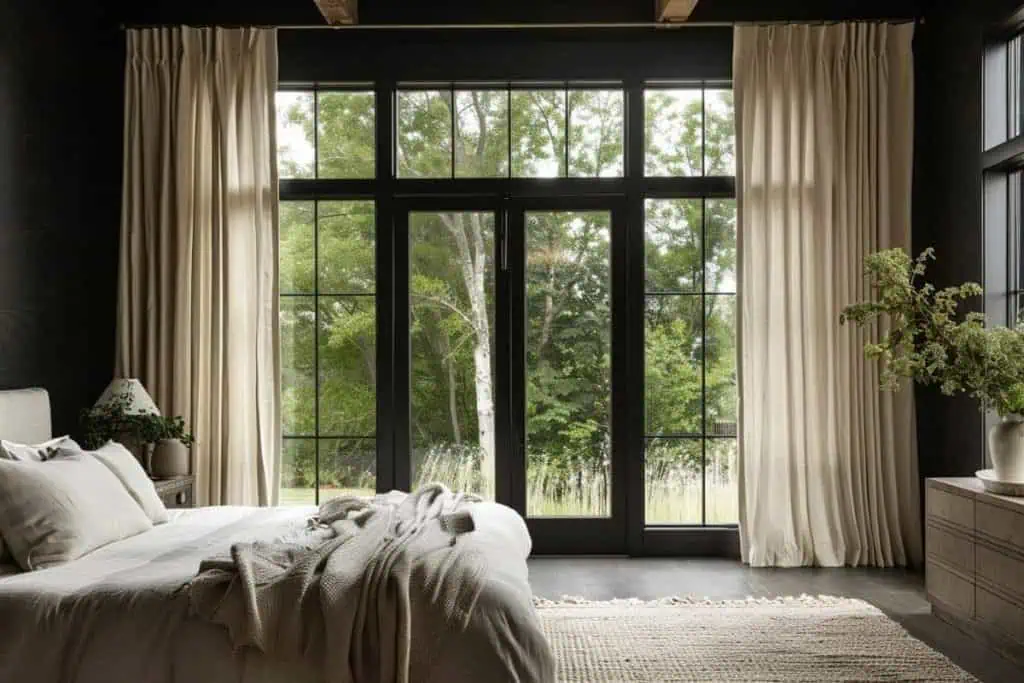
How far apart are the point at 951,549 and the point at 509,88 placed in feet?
11.5

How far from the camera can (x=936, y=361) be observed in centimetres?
388

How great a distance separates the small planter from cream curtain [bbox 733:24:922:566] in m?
3.22

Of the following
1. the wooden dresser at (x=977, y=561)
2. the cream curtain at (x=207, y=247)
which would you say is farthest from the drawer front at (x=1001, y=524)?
the cream curtain at (x=207, y=247)

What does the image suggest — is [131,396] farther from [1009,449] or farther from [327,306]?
[1009,449]

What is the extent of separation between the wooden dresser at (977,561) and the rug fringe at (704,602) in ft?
1.34

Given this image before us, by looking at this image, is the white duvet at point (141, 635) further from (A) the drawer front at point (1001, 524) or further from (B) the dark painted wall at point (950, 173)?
(B) the dark painted wall at point (950, 173)

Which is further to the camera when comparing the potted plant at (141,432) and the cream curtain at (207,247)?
the cream curtain at (207,247)

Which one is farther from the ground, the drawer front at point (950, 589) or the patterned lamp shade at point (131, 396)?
the patterned lamp shade at point (131, 396)

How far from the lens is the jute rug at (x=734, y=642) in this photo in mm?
3381

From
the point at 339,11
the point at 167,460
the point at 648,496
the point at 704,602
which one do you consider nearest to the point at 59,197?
the point at 167,460

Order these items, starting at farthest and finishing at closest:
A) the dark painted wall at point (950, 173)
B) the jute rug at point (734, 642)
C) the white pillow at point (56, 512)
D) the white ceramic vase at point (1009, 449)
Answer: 1. the dark painted wall at point (950, 173)
2. the white ceramic vase at point (1009, 449)
3. the jute rug at point (734, 642)
4. the white pillow at point (56, 512)

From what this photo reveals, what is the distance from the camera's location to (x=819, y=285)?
5223 mm

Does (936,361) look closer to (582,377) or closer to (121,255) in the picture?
(582,377)

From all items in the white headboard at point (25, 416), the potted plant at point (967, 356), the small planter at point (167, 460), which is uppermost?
the potted plant at point (967, 356)
